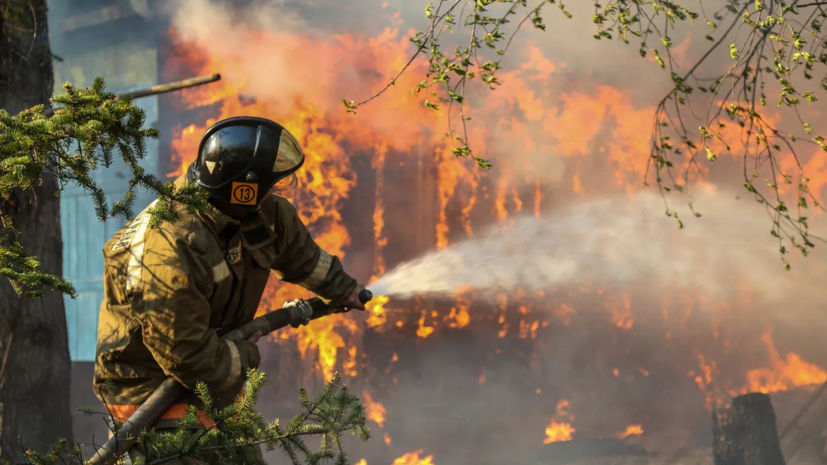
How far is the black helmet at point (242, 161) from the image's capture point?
3.30m

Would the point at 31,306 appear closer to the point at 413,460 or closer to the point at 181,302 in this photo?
the point at 181,302

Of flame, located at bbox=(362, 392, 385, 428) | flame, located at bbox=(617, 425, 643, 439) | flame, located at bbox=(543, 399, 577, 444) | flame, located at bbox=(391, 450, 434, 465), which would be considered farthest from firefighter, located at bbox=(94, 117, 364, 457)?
flame, located at bbox=(617, 425, 643, 439)

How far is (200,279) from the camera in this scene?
10.5ft

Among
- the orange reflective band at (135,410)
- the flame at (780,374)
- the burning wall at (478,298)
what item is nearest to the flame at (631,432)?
the burning wall at (478,298)

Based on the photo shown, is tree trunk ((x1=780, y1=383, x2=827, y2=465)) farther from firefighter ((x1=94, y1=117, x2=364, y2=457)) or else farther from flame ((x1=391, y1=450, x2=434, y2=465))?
firefighter ((x1=94, y1=117, x2=364, y2=457))

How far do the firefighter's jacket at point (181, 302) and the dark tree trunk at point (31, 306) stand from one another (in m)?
2.52

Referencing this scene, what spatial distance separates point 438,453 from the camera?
327 inches

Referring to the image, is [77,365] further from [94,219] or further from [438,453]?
[438,453]

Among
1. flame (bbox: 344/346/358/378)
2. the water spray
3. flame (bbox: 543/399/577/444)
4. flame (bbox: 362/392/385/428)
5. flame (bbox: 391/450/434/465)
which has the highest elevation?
the water spray

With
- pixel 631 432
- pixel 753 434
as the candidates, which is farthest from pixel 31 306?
pixel 753 434

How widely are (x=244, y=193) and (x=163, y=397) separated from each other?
36.4 inches

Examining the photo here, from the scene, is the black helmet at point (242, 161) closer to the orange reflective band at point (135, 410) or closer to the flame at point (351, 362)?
the orange reflective band at point (135, 410)

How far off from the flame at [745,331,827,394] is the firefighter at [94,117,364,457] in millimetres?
6216

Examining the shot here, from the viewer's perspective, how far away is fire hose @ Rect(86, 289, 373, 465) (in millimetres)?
2900
